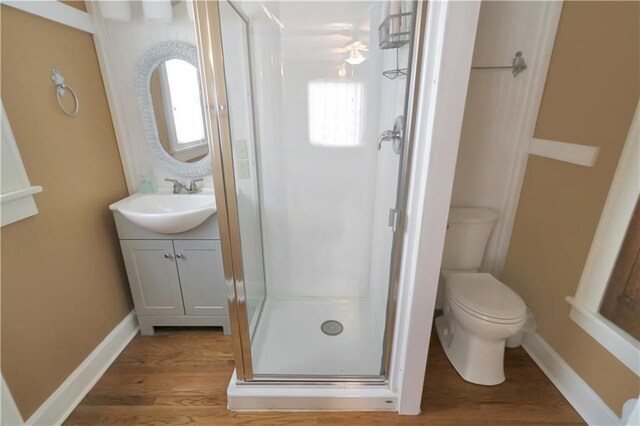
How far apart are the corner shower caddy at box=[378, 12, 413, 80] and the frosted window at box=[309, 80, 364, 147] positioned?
313 mm

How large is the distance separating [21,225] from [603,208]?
247 centimetres

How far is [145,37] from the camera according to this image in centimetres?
178

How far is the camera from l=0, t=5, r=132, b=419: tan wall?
123 cm

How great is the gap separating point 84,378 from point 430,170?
1946 mm

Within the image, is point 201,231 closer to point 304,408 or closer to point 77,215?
point 77,215

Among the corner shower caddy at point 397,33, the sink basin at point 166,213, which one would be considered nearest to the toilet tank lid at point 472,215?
the corner shower caddy at point 397,33

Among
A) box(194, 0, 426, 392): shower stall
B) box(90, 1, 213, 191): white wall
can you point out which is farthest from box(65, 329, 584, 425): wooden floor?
box(90, 1, 213, 191): white wall

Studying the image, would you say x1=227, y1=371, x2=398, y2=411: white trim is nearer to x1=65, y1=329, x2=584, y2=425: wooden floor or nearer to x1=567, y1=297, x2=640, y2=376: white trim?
x1=65, y1=329, x2=584, y2=425: wooden floor

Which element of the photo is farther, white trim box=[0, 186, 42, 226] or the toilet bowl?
the toilet bowl

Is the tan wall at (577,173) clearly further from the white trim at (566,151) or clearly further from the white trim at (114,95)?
the white trim at (114,95)

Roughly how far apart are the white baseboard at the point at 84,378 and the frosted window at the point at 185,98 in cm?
124

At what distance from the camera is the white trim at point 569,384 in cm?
134

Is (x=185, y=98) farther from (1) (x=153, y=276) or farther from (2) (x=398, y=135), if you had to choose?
(2) (x=398, y=135)

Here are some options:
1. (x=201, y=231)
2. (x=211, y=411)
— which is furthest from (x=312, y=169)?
(x=211, y=411)
